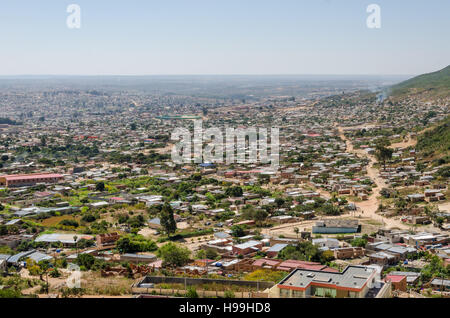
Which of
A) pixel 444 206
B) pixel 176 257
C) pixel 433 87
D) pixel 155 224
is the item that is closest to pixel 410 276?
pixel 176 257

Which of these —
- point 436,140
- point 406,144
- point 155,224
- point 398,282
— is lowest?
point 155,224

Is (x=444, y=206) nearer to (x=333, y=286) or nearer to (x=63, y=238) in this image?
(x=333, y=286)

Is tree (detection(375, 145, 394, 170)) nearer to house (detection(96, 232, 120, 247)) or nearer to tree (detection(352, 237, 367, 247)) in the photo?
tree (detection(352, 237, 367, 247))

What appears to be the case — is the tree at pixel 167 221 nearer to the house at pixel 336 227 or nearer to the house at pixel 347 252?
the house at pixel 336 227

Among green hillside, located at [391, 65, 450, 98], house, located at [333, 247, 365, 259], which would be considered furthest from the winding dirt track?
green hillside, located at [391, 65, 450, 98]

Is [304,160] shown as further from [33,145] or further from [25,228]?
[33,145]

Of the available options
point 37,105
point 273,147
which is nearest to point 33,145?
point 273,147

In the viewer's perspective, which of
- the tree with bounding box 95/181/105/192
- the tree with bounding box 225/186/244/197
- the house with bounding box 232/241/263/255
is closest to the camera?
the house with bounding box 232/241/263/255

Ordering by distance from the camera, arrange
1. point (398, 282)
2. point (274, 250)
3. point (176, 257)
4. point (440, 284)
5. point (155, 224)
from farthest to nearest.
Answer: point (155, 224) < point (274, 250) < point (176, 257) < point (440, 284) < point (398, 282)
